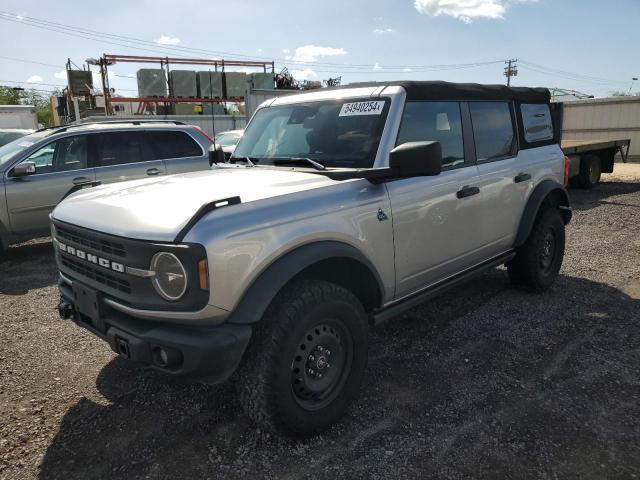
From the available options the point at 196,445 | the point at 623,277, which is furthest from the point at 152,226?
the point at 623,277

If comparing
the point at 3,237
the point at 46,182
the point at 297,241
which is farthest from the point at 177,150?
the point at 297,241

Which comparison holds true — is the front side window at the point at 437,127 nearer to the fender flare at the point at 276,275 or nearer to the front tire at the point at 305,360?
the fender flare at the point at 276,275

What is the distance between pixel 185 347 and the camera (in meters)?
2.23

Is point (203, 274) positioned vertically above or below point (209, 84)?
below

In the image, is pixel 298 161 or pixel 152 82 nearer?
pixel 298 161

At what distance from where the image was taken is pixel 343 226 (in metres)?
2.79

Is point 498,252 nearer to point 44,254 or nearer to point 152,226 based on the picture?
point 152,226

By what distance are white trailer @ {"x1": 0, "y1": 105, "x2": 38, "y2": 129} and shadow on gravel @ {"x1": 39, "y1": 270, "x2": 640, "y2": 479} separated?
712 inches

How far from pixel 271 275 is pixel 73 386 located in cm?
195

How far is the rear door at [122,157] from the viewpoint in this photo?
7.08m

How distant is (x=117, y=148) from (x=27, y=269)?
2121 millimetres

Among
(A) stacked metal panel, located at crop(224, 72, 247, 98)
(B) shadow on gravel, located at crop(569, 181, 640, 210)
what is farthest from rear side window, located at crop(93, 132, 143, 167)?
(A) stacked metal panel, located at crop(224, 72, 247, 98)

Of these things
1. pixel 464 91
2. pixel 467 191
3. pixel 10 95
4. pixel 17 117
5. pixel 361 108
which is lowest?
pixel 467 191

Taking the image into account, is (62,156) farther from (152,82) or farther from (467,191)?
(152,82)
